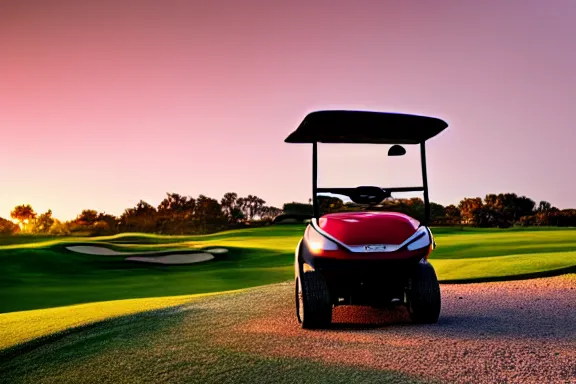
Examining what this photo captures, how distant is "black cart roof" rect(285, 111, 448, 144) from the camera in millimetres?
7215

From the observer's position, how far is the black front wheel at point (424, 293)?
7.19 metres

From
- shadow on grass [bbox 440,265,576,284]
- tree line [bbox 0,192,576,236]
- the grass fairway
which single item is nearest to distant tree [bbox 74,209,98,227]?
tree line [bbox 0,192,576,236]

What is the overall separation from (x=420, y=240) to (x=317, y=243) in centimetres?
120

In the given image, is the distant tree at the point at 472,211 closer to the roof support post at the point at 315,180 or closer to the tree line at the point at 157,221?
the tree line at the point at 157,221

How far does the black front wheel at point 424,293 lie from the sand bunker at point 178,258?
2017 cm

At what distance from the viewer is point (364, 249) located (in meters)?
6.80

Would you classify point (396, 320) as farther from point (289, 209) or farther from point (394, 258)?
point (289, 209)

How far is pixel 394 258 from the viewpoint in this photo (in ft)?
22.5

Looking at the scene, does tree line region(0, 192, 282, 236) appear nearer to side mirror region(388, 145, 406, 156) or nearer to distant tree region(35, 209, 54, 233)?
distant tree region(35, 209, 54, 233)

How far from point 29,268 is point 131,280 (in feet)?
18.3

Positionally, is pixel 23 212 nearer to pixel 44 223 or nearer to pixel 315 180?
pixel 44 223

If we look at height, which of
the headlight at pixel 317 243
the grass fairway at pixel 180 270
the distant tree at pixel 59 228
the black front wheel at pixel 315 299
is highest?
the distant tree at pixel 59 228

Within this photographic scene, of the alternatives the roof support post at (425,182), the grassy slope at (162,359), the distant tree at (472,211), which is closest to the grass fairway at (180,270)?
the roof support post at (425,182)

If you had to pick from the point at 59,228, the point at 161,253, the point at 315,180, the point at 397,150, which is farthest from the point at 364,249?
the point at 59,228
